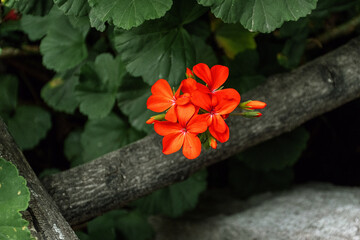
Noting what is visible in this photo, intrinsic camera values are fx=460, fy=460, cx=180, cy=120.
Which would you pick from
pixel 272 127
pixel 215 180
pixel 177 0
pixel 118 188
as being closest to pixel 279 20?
pixel 177 0

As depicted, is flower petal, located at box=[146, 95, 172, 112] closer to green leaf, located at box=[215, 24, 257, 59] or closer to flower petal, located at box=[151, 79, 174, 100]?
flower petal, located at box=[151, 79, 174, 100]

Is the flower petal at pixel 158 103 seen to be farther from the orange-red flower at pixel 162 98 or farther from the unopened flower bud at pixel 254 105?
the unopened flower bud at pixel 254 105

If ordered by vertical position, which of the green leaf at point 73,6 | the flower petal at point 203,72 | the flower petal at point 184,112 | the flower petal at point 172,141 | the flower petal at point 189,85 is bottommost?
the flower petal at point 172,141

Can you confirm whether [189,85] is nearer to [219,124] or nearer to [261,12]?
[219,124]

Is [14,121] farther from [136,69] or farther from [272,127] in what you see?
[272,127]

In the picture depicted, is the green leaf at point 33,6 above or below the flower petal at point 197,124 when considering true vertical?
above

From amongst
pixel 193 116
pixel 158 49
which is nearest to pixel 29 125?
pixel 158 49

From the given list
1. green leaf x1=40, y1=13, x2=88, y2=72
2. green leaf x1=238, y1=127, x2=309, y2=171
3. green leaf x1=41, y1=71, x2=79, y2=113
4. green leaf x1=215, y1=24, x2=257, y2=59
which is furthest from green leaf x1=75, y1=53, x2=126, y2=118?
green leaf x1=238, y1=127, x2=309, y2=171

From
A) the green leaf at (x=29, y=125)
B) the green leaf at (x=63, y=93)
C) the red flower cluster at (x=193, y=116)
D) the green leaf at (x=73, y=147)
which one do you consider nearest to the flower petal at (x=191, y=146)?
the red flower cluster at (x=193, y=116)
